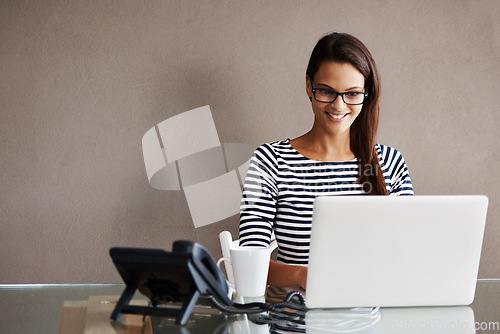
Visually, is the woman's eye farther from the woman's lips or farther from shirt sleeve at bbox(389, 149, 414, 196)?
shirt sleeve at bbox(389, 149, 414, 196)

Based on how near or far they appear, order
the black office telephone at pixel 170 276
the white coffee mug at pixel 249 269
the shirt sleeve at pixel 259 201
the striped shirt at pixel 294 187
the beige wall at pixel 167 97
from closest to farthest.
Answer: the black office telephone at pixel 170 276 < the white coffee mug at pixel 249 269 < the shirt sleeve at pixel 259 201 < the striped shirt at pixel 294 187 < the beige wall at pixel 167 97

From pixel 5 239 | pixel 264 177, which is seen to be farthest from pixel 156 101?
pixel 5 239

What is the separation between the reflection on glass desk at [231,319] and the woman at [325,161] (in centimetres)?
64

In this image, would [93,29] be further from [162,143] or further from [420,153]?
[420,153]

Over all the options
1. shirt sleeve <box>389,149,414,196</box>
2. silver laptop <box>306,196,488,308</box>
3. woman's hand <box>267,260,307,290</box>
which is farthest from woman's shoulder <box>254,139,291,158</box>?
silver laptop <box>306,196,488,308</box>

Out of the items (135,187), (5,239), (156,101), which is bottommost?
(5,239)

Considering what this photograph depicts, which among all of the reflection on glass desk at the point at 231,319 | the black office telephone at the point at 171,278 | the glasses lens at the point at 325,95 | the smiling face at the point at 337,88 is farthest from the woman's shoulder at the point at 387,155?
the black office telephone at the point at 171,278

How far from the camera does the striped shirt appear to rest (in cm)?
202

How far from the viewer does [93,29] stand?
2.49 metres

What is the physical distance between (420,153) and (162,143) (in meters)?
1.22

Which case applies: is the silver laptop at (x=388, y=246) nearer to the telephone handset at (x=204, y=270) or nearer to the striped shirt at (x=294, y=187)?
the telephone handset at (x=204, y=270)

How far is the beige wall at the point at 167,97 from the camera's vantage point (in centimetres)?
248

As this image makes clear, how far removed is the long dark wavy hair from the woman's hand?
536 mm

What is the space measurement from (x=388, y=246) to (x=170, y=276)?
0.49 metres
